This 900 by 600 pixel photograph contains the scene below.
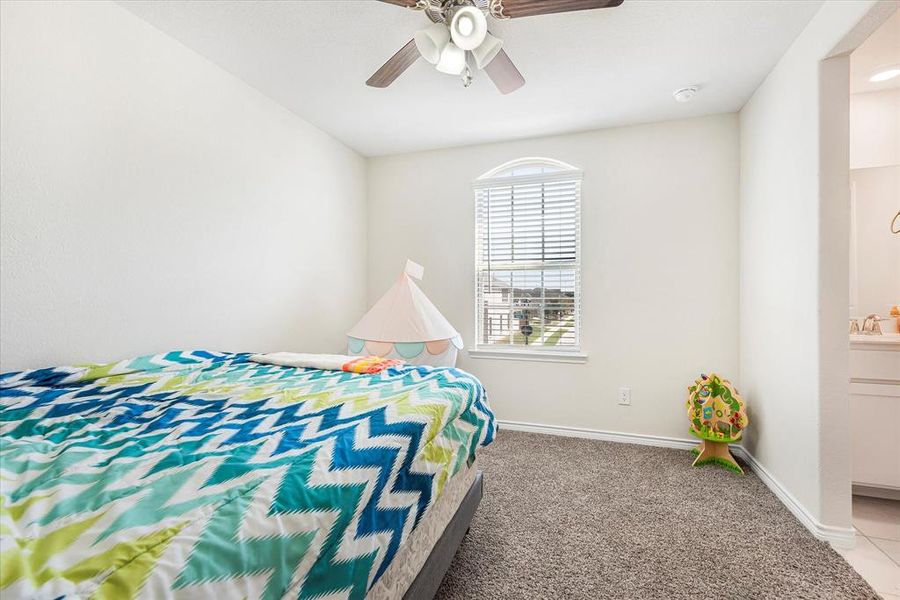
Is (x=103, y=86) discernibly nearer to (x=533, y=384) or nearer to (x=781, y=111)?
(x=533, y=384)

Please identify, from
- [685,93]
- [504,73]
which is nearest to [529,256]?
[685,93]

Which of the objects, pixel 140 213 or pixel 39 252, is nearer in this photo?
pixel 39 252

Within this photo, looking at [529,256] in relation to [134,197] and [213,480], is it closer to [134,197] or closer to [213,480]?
[134,197]

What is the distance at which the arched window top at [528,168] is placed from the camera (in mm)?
3252

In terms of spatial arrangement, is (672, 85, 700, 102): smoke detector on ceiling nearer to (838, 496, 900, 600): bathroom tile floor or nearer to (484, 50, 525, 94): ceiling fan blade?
(484, 50, 525, 94): ceiling fan blade

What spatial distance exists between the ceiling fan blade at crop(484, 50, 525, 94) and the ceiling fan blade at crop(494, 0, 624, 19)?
0.19m

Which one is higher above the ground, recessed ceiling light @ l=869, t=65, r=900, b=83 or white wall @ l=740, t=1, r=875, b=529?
recessed ceiling light @ l=869, t=65, r=900, b=83

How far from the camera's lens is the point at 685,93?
2.53m

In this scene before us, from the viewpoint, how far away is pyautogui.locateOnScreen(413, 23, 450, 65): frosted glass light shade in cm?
161

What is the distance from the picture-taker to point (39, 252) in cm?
155

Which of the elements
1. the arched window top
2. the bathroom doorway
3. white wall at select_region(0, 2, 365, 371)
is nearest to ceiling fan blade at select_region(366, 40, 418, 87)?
white wall at select_region(0, 2, 365, 371)

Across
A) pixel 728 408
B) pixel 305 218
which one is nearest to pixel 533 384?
pixel 728 408

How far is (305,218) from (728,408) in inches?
125

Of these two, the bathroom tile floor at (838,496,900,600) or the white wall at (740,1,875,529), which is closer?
the bathroom tile floor at (838,496,900,600)
